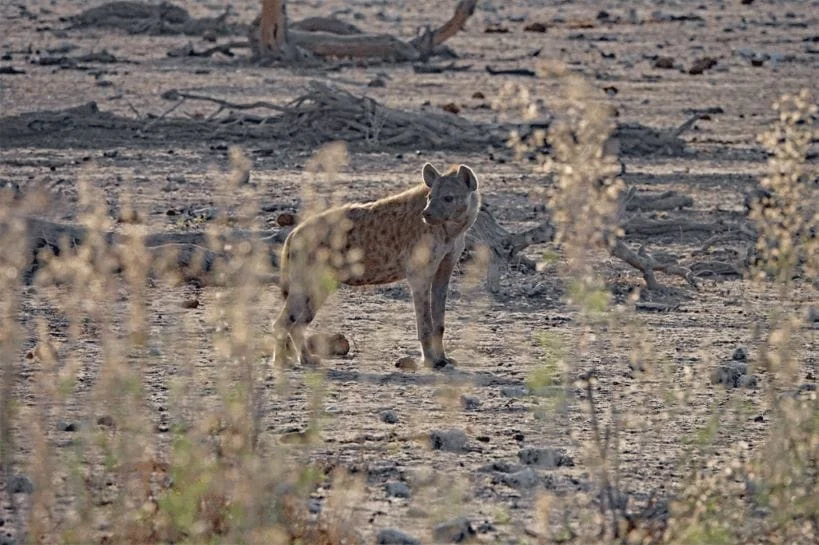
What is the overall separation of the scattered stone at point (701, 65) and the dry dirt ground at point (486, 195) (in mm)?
182

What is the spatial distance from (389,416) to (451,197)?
5.03 ft

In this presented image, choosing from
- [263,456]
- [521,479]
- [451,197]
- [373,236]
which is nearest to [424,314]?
[373,236]

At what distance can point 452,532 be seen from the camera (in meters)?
4.77

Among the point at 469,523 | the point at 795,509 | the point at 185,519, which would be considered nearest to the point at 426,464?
the point at 469,523

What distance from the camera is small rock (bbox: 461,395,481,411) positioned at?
6.51 m

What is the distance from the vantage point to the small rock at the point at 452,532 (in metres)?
4.76

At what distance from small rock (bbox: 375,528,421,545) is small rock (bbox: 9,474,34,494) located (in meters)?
0.96

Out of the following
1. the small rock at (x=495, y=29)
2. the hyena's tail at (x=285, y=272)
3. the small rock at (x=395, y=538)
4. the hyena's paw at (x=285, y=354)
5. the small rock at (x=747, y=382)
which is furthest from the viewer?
the small rock at (x=495, y=29)

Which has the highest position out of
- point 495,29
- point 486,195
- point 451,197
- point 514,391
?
point 495,29

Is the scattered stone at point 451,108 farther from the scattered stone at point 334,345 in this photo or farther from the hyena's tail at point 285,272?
the scattered stone at point 334,345

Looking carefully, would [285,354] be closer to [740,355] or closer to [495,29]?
[740,355]

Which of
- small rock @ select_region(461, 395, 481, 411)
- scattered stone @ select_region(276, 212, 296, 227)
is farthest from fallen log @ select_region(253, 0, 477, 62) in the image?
small rock @ select_region(461, 395, 481, 411)

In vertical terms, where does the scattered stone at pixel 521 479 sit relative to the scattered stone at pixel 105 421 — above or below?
below

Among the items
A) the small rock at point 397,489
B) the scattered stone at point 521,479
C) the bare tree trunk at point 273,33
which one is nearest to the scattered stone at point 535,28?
the bare tree trunk at point 273,33
